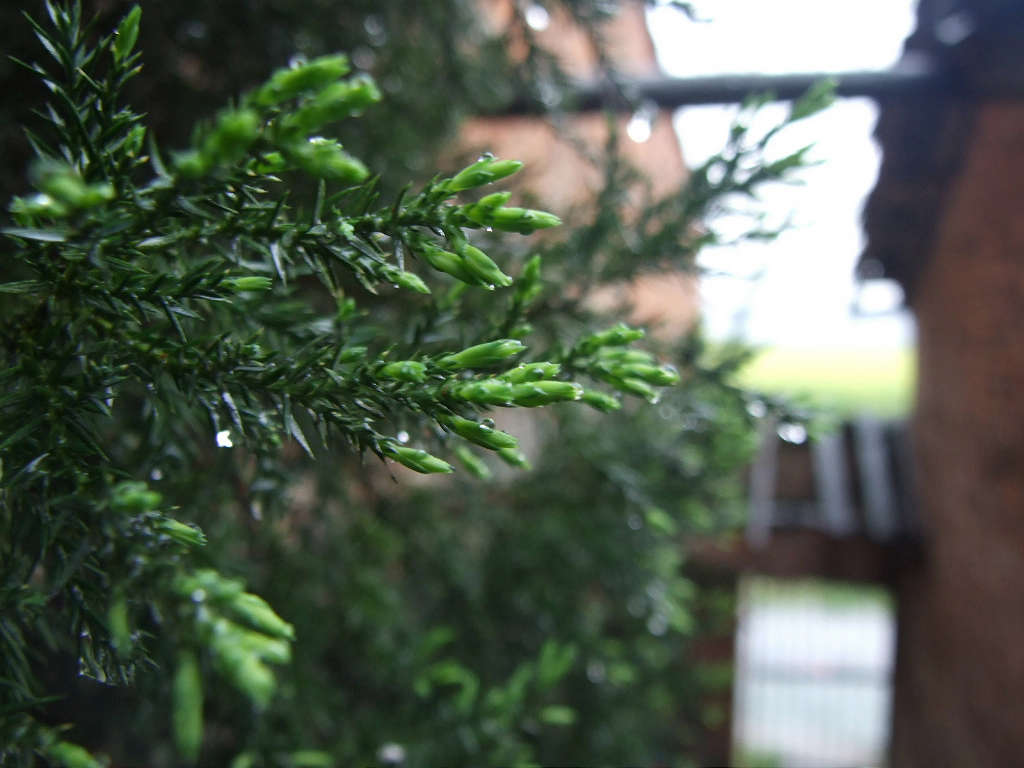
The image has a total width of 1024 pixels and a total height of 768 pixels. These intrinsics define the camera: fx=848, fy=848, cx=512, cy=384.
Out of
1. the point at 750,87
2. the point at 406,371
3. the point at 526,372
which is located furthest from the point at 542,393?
the point at 750,87

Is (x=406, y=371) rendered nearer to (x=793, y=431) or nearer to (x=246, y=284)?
(x=246, y=284)

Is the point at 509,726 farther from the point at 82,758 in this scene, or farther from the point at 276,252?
the point at 276,252

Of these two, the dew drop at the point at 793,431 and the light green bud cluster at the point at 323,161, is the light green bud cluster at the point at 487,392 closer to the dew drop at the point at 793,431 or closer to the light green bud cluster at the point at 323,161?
the light green bud cluster at the point at 323,161

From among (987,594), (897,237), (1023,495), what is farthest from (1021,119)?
(987,594)

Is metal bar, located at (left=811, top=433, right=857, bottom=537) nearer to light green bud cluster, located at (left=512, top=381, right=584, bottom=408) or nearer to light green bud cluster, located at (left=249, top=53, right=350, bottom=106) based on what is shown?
light green bud cluster, located at (left=512, top=381, right=584, bottom=408)

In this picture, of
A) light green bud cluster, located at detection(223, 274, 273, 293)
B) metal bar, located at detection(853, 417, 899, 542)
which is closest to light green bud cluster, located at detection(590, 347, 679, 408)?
light green bud cluster, located at detection(223, 274, 273, 293)

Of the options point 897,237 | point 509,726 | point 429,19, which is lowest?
point 509,726

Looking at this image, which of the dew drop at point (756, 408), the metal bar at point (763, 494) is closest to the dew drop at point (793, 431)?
the dew drop at point (756, 408)
